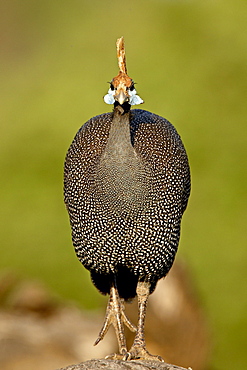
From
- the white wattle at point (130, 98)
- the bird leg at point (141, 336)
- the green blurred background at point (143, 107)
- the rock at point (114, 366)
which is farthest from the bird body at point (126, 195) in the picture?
the green blurred background at point (143, 107)

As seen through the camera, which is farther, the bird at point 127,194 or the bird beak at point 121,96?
the bird at point 127,194

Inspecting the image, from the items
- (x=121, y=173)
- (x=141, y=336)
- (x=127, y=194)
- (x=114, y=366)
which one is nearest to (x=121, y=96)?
(x=121, y=173)

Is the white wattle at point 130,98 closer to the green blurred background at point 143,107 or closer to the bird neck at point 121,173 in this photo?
the bird neck at point 121,173

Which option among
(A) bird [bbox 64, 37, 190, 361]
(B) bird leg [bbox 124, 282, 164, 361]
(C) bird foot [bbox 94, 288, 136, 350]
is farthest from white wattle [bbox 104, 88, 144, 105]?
(C) bird foot [bbox 94, 288, 136, 350]

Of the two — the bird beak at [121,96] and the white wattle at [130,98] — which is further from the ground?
the white wattle at [130,98]

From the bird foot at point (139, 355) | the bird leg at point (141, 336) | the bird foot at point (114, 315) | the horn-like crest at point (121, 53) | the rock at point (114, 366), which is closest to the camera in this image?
the rock at point (114, 366)
